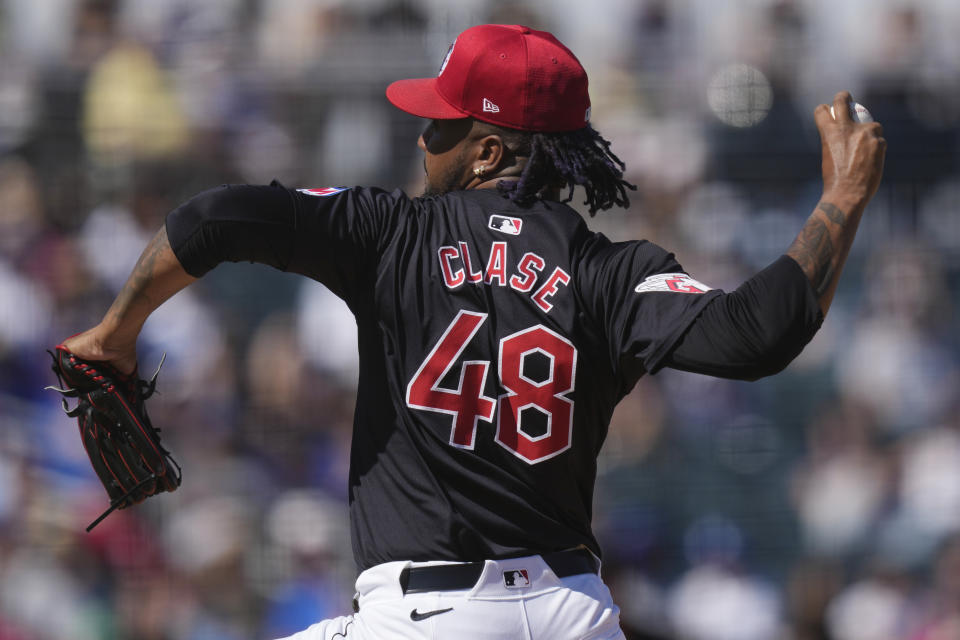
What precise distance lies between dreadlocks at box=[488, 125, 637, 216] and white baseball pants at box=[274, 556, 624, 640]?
768 millimetres

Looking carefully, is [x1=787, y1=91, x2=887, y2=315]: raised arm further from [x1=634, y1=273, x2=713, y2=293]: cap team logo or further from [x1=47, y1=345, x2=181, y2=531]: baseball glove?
[x1=47, y1=345, x2=181, y2=531]: baseball glove

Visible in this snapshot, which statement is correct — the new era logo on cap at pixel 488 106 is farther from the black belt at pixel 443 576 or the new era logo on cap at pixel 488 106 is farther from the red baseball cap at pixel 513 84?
the black belt at pixel 443 576

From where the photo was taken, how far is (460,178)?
2549 mm

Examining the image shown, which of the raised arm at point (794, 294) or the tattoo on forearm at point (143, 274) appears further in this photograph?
the tattoo on forearm at point (143, 274)

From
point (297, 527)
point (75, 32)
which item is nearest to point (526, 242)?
point (297, 527)

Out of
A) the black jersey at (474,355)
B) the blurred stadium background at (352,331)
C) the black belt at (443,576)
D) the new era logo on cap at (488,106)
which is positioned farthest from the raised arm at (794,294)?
the blurred stadium background at (352,331)

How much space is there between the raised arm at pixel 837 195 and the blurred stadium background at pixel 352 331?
3637mm

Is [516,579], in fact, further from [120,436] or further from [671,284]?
[120,436]

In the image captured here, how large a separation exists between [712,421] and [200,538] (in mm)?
2526

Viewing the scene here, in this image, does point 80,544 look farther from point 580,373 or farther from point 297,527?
point 580,373

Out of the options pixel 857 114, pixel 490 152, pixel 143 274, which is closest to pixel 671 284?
pixel 857 114

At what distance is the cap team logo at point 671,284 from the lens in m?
2.11

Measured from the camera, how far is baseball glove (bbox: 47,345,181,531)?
2520mm

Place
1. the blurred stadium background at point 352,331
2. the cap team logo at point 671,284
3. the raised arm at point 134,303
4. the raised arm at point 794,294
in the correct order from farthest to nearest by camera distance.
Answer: the blurred stadium background at point 352,331 < the raised arm at point 134,303 < the cap team logo at point 671,284 < the raised arm at point 794,294
